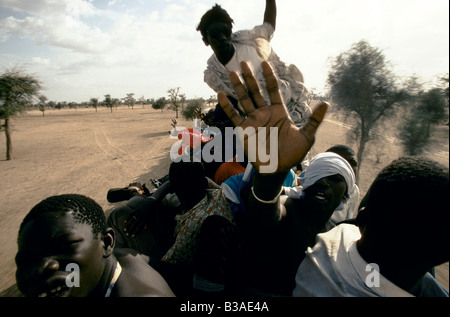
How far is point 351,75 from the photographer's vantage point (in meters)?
5.67

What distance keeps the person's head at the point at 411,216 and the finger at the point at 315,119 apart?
1.47ft

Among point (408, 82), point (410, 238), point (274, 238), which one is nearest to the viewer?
point (410, 238)

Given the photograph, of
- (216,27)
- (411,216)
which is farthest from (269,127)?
(216,27)

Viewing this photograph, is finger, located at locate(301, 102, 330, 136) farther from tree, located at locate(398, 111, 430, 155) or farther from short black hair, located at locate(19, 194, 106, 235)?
tree, located at locate(398, 111, 430, 155)

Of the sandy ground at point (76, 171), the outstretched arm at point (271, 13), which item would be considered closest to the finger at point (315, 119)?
the outstretched arm at point (271, 13)

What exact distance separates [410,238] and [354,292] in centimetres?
36

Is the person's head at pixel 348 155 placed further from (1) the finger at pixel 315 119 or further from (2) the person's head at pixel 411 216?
(1) the finger at pixel 315 119

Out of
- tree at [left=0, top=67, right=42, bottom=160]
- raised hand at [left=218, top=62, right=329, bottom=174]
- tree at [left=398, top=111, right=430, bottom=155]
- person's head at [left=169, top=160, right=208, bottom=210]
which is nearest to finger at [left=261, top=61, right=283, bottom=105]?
raised hand at [left=218, top=62, right=329, bottom=174]

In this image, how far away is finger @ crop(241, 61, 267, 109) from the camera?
3.63 feet

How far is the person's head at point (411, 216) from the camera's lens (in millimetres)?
911

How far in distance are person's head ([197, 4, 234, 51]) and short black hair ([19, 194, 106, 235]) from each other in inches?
74.2
